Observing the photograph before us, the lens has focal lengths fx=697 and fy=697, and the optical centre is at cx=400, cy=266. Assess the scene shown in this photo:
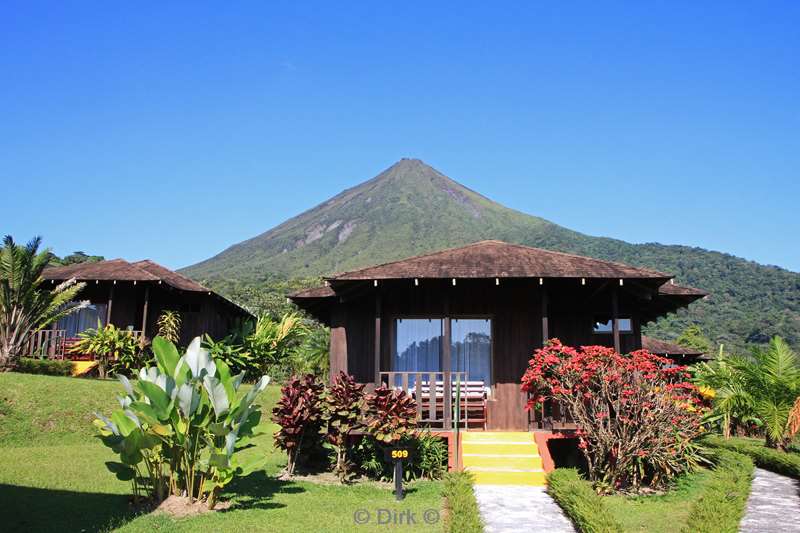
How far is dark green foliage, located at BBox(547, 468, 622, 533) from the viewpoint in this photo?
26.4ft

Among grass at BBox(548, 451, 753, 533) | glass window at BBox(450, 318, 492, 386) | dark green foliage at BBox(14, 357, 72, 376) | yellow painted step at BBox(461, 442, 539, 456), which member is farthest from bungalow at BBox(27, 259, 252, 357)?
grass at BBox(548, 451, 753, 533)

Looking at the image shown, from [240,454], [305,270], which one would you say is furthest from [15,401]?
[305,270]

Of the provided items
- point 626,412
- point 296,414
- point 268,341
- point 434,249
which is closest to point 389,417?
point 296,414

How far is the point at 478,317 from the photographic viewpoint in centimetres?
1527

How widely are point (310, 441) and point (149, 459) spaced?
3536 millimetres

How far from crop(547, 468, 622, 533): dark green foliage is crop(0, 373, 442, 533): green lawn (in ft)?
5.84

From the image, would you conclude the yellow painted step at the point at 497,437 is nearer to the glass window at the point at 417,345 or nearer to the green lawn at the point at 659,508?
the glass window at the point at 417,345

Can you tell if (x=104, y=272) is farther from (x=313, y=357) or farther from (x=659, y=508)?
(x=659, y=508)

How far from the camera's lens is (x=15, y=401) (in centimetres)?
1444

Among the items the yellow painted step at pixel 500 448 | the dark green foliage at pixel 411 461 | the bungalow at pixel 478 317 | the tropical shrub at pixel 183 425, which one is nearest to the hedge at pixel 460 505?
the dark green foliage at pixel 411 461

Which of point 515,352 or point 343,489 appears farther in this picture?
point 515,352

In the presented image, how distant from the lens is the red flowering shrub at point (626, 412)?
1092 cm

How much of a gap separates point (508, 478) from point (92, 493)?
258 inches

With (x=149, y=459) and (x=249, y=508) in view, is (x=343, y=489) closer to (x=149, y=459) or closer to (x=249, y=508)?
(x=249, y=508)
